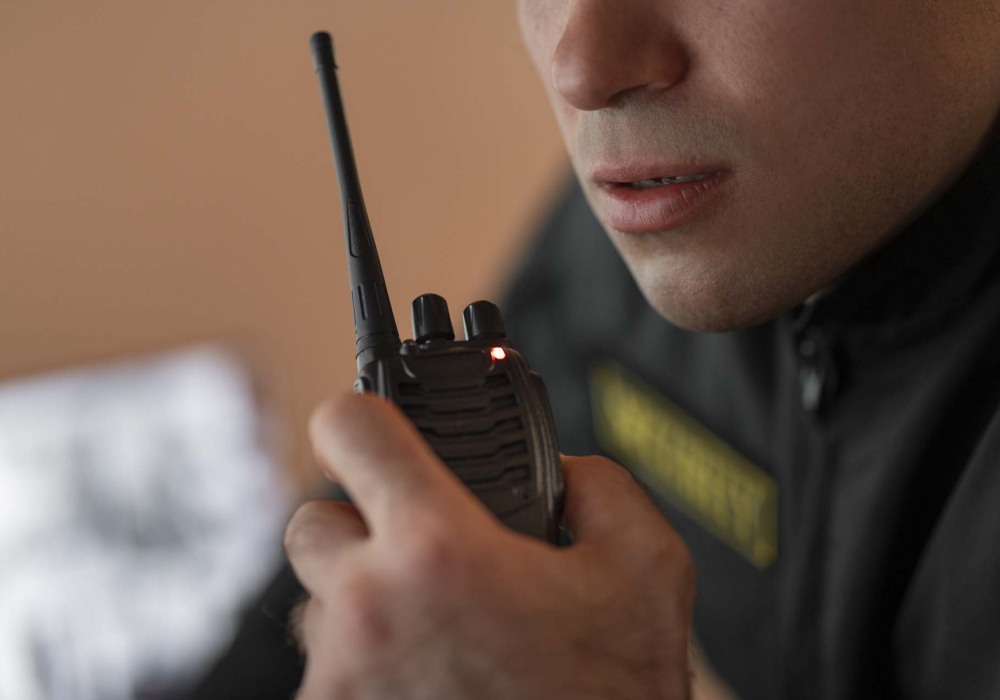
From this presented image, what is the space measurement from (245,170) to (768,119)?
0.98 m

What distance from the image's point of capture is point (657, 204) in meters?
0.58

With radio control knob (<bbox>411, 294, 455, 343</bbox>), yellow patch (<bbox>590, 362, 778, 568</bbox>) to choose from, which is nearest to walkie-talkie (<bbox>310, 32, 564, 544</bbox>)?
radio control knob (<bbox>411, 294, 455, 343</bbox>)

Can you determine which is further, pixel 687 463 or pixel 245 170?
pixel 245 170

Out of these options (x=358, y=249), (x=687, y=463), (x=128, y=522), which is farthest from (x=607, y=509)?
(x=128, y=522)

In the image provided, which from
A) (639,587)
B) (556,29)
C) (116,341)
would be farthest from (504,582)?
(116,341)

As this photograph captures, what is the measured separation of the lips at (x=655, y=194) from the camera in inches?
21.9

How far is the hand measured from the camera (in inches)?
14.1

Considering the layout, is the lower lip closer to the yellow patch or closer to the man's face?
the man's face

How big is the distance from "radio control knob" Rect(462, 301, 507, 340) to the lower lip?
0.48 ft

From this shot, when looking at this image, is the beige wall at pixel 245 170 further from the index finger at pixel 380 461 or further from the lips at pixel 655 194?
the index finger at pixel 380 461

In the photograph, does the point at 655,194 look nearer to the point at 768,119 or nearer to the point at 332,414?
the point at 768,119

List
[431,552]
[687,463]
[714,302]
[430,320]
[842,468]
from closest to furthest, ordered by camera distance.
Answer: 1. [431,552]
2. [430,320]
3. [714,302]
4. [842,468]
5. [687,463]

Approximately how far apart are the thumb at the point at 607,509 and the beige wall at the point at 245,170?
2.19 feet

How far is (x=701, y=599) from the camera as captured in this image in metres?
1.01
